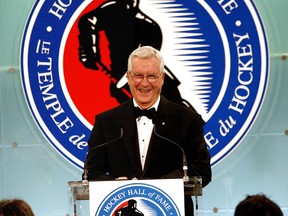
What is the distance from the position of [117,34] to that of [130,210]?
8.43 ft

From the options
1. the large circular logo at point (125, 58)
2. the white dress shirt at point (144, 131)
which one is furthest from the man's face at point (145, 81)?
the large circular logo at point (125, 58)

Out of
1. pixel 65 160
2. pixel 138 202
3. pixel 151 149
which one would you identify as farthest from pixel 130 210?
pixel 65 160

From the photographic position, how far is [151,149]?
4.87 meters

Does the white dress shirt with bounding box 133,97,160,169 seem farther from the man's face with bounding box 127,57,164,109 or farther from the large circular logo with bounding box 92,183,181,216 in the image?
the large circular logo with bounding box 92,183,181,216

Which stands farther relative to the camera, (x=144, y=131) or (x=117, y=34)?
(x=117, y=34)

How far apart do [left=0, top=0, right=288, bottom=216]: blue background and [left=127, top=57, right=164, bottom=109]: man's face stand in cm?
127

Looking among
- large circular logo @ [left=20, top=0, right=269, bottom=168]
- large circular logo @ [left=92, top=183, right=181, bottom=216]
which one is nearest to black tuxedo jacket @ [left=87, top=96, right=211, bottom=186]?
large circular logo @ [left=92, top=183, right=181, bottom=216]

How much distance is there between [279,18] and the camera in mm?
6141

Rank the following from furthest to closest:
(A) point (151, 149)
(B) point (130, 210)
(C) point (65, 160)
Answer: (C) point (65, 160), (A) point (151, 149), (B) point (130, 210)

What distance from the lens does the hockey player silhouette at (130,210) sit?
3918 mm

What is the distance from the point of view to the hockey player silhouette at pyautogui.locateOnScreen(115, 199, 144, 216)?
3918mm

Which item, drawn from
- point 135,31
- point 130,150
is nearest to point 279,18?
point 135,31

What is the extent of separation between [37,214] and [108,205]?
2.50 meters

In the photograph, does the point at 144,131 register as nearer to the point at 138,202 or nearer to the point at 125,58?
the point at 138,202
